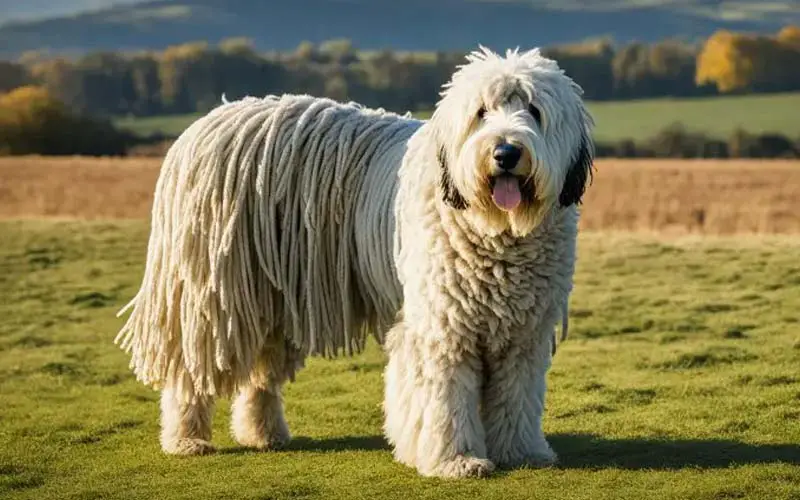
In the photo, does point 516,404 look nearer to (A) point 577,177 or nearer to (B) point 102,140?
(A) point 577,177

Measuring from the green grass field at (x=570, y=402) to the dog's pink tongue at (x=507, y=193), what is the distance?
1504 mm

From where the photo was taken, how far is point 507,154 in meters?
6.82

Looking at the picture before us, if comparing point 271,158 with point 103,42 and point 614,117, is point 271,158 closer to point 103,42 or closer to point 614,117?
point 614,117

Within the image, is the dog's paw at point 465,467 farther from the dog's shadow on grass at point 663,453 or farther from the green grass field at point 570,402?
the dog's shadow on grass at point 663,453

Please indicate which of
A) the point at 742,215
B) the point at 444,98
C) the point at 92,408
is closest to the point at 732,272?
the point at 742,215

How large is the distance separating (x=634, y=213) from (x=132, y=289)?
31.2ft

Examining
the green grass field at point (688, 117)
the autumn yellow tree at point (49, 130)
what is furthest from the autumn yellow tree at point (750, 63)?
the autumn yellow tree at point (49, 130)

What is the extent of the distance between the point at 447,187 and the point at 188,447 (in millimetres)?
2636

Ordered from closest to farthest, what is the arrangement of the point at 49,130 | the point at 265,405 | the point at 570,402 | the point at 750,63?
1. the point at 265,405
2. the point at 570,402
3. the point at 49,130
4. the point at 750,63

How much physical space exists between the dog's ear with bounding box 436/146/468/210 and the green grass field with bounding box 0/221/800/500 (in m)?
1.49

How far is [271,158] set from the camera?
8.52 m

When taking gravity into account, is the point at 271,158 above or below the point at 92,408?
above

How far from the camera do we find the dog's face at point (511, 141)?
22.6ft

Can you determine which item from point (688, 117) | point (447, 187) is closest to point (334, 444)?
point (447, 187)
